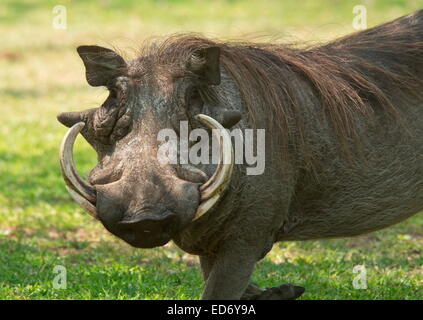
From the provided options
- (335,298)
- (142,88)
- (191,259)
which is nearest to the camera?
(142,88)

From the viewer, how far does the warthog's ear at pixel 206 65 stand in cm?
344

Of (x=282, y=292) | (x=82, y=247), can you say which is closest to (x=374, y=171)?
(x=282, y=292)

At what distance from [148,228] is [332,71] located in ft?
4.55

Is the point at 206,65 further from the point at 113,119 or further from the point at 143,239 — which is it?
the point at 143,239

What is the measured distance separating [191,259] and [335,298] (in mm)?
1117

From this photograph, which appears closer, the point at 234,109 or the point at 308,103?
the point at 234,109

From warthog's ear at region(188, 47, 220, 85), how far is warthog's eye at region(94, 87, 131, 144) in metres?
0.31

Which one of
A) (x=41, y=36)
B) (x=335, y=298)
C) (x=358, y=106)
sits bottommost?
(x=335, y=298)

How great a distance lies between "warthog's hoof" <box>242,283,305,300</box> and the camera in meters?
4.32

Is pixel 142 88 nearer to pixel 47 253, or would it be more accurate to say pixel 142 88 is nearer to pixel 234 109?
pixel 234 109

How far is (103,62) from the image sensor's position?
3.51 meters

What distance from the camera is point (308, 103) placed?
386cm

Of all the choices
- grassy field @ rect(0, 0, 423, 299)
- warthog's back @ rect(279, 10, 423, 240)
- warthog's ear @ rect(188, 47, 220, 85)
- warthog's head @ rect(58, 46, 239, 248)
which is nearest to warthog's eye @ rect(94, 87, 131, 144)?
warthog's head @ rect(58, 46, 239, 248)
